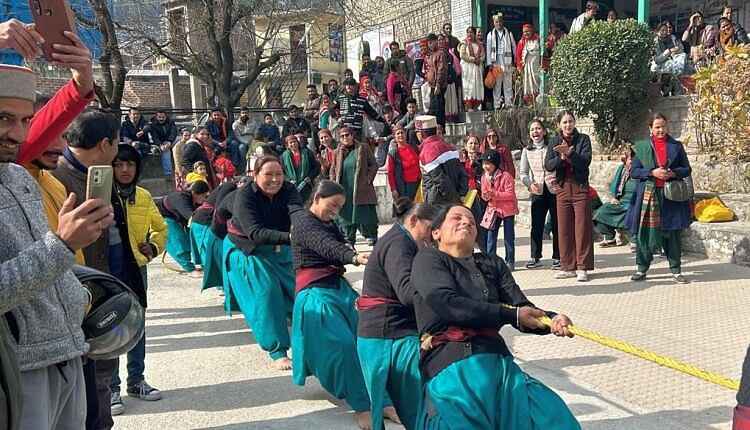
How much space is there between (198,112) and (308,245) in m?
15.7

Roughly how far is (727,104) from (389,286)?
6700 millimetres

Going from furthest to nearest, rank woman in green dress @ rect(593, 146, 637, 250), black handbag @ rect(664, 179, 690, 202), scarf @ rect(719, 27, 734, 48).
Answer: scarf @ rect(719, 27, 734, 48)
woman in green dress @ rect(593, 146, 637, 250)
black handbag @ rect(664, 179, 690, 202)

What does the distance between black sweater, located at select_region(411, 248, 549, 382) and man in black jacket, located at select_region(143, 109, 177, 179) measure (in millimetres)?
12844

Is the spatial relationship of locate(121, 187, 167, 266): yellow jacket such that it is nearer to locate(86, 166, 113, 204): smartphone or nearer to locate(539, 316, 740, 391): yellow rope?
locate(86, 166, 113, 204): smartphone

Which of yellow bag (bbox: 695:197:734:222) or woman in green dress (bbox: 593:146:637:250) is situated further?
woman in green dress (bbox: 593:146:637:250)

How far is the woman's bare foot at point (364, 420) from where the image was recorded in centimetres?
371

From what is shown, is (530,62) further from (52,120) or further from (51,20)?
(51,20)

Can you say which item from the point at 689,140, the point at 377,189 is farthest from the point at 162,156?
the point at 689,140

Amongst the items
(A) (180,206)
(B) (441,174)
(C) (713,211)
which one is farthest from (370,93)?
(C) (713,211)

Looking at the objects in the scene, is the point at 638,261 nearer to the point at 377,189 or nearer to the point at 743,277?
the point at 743,277

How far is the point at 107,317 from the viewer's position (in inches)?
83.0

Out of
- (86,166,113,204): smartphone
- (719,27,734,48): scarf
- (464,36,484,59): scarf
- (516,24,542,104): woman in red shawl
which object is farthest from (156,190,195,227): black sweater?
(719,27,734,48): scarf

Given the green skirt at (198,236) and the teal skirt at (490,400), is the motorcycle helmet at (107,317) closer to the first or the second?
the teal skirt at (490,400)

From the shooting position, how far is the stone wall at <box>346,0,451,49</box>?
1717 cm
